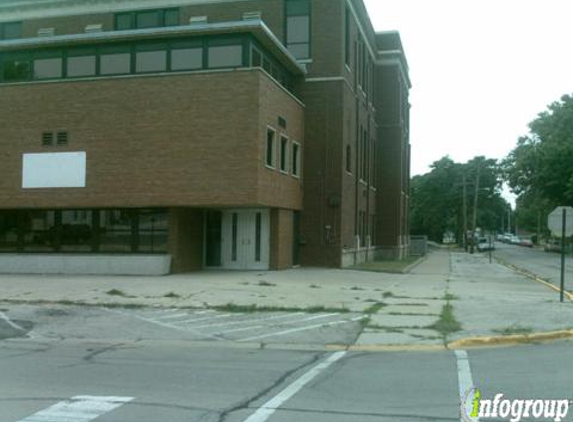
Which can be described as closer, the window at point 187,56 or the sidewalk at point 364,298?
the sidewalk at point 364,298

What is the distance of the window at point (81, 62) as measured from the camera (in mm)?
25703

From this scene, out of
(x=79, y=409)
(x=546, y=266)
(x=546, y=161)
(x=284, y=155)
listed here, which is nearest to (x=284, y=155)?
(x=284, y=155)

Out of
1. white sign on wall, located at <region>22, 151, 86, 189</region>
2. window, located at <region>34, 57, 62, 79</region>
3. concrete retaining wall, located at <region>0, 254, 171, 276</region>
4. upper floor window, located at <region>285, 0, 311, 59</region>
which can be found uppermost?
upper floor window, located at <region>285, 0, 311, 59</region>

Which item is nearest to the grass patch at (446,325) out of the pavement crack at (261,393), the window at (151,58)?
the pavement crack at (261,393)

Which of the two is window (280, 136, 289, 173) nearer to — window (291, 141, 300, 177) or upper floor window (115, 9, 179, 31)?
window (291, 141, 300, 177)

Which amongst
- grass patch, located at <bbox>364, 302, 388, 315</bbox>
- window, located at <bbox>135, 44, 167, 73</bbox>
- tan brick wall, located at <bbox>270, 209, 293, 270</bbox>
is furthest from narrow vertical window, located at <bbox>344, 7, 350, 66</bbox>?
grass patch, located at <bbox>364, 302, 388, 315</bbox>

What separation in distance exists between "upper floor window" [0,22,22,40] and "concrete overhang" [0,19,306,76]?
777cm

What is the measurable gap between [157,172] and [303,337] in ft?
45.1

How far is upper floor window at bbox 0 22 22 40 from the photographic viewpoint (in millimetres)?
33725

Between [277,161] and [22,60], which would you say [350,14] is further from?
[22,60]

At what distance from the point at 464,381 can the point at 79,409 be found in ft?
13.9

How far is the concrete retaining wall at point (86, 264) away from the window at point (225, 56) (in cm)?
693

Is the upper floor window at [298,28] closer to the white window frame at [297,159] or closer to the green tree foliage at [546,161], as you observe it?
the white window frame at [297,159]

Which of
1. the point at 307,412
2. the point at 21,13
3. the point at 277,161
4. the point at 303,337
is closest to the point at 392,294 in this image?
the point at 303,337
